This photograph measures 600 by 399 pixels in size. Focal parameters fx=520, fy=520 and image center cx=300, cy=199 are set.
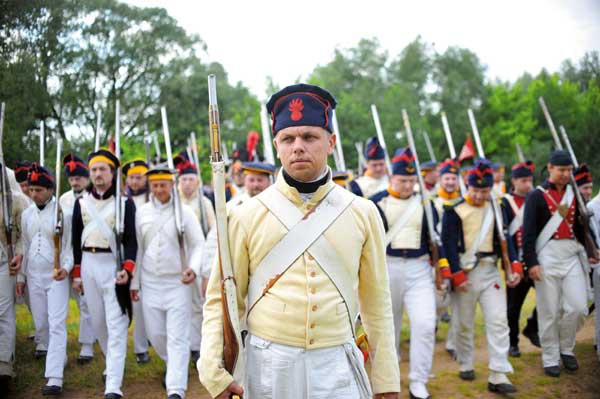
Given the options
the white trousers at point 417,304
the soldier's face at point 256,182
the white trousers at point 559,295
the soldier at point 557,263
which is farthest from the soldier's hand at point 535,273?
the soldier's face at point 256,182

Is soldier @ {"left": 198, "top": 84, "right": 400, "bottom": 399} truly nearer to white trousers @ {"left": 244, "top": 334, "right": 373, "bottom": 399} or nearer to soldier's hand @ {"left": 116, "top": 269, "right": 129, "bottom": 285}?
white trousers @ {"left": 244, "top": 334, "right": 373, "bottom": 399}

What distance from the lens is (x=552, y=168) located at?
6.67 metres

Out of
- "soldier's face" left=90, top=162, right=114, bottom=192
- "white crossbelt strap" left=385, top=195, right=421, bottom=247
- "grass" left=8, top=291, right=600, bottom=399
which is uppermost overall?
"soldier's face" left=90, top=162, right=114, bottom=192

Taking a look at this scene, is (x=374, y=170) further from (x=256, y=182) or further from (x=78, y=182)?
(x=78, y=182)

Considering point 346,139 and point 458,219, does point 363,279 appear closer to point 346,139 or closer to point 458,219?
point 458,219

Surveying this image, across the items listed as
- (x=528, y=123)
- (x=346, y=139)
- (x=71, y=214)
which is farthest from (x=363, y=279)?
(x=528, y=123)

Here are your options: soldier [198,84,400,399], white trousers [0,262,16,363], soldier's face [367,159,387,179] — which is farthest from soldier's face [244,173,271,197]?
soldier [198,84,400,399]

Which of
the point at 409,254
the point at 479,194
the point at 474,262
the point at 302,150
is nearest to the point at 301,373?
the point at 302,150

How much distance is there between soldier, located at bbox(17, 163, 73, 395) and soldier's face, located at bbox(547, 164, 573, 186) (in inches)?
238

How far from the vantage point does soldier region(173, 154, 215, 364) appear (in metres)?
7.27

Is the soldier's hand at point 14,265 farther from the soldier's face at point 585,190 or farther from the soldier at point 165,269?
the soldier's face at point 585,190

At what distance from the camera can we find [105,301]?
19.0ft

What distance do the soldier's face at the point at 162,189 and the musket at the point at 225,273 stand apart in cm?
390

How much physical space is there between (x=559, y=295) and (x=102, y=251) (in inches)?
219
